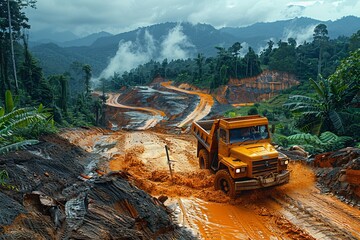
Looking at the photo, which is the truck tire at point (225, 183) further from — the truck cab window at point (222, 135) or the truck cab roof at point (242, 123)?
the truck cab roof at point (242, 123)

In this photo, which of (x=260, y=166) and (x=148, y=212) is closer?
(x=148, y=212)

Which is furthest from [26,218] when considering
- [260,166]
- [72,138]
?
[72,138]

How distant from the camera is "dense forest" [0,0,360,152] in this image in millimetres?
14812

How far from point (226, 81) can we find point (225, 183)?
5119cm

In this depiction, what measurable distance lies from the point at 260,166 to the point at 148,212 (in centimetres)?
404

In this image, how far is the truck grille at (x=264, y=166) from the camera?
1003 cm

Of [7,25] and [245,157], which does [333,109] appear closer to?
[245,157]

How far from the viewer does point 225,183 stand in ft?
35.6

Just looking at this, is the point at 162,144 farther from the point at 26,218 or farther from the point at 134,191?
the point at 26,218

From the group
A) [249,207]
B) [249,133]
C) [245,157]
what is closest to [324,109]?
[249,133]

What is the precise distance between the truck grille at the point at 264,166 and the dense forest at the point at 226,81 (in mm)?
4996

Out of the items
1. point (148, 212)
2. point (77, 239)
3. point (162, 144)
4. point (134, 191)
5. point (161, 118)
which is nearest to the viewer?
point (77, 239)

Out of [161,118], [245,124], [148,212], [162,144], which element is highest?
[245,124]

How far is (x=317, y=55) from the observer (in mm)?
69250
